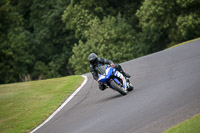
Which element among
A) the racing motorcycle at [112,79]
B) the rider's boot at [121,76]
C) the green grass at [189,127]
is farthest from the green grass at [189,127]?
the rider's boot at [121,76]

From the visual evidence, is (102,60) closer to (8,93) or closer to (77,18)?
(8,93)

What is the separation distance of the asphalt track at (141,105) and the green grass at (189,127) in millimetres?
306

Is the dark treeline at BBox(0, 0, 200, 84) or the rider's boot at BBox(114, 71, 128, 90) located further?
the dark treeline at BBox(0, 0, 200, 84)

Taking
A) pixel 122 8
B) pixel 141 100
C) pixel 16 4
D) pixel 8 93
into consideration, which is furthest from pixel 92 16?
pixel 141 100

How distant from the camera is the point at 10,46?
145ft

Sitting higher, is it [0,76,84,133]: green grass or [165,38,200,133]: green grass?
[165,38,200,133]: green grass

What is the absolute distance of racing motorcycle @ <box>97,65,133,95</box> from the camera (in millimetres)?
11422

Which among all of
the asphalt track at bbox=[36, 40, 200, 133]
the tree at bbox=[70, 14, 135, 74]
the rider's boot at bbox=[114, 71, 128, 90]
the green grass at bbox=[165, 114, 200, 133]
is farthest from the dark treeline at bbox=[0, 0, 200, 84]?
the green grass at bbox=[165, 114, 200, 133]

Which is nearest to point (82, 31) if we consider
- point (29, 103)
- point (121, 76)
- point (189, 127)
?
point (29, 103)

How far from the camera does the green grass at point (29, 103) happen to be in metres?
11.3

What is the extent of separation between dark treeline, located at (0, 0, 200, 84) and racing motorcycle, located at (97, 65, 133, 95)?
24.6m

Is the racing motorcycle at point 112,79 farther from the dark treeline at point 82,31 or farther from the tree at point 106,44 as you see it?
the tree at point 106,44

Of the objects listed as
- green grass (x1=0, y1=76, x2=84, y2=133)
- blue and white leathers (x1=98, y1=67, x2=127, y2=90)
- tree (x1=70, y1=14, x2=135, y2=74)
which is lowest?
tree (x1=70, y1=14, x2=135, y2=74)

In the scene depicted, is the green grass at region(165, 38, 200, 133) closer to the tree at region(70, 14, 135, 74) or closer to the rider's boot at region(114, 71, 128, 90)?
the rider's boot at region(114, 71, 128, 90)
